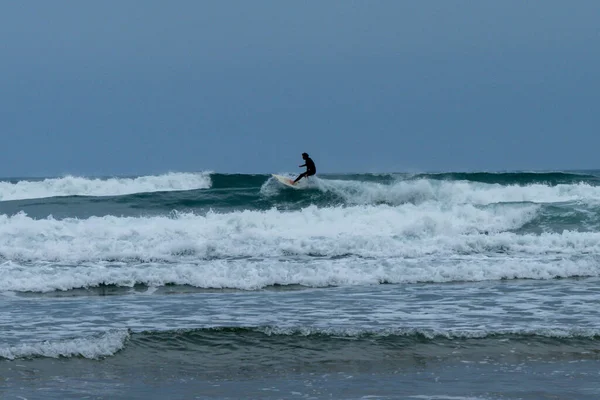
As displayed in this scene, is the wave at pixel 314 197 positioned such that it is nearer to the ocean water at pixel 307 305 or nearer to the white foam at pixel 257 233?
the white foam at pixel 257 233

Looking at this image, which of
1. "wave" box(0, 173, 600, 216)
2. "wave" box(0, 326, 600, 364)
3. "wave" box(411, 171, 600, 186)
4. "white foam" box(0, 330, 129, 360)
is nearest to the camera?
"white foam" box(0, 330, 129, 360)

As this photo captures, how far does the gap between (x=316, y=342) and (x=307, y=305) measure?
7.58ft

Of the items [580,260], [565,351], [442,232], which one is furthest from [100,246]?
[565,351]

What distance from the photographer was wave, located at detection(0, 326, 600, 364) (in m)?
7.56

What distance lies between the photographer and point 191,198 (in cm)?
2498

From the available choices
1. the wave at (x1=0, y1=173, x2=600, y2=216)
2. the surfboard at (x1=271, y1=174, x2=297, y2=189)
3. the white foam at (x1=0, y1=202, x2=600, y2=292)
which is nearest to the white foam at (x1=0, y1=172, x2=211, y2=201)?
the wave at (x1=0, y1=173, x2=600, y2=216)

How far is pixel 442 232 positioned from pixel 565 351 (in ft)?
31.7

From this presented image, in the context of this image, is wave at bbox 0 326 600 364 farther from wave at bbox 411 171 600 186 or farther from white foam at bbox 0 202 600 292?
wave at bbox 411 171 600 186

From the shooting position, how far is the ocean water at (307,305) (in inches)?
267

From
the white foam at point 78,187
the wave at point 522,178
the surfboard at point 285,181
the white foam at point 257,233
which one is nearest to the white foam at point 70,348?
the white foam at point 257,233

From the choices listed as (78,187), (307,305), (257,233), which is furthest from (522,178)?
(307,305)

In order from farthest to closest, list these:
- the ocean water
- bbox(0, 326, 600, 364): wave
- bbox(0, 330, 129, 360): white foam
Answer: bbox(0, 326, 600, 364): wave, bbox(0, 330, 129, 360): white foam, the ocean water

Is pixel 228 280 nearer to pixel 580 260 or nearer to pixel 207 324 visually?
pixel 207 324

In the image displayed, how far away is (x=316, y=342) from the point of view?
7.89 m
